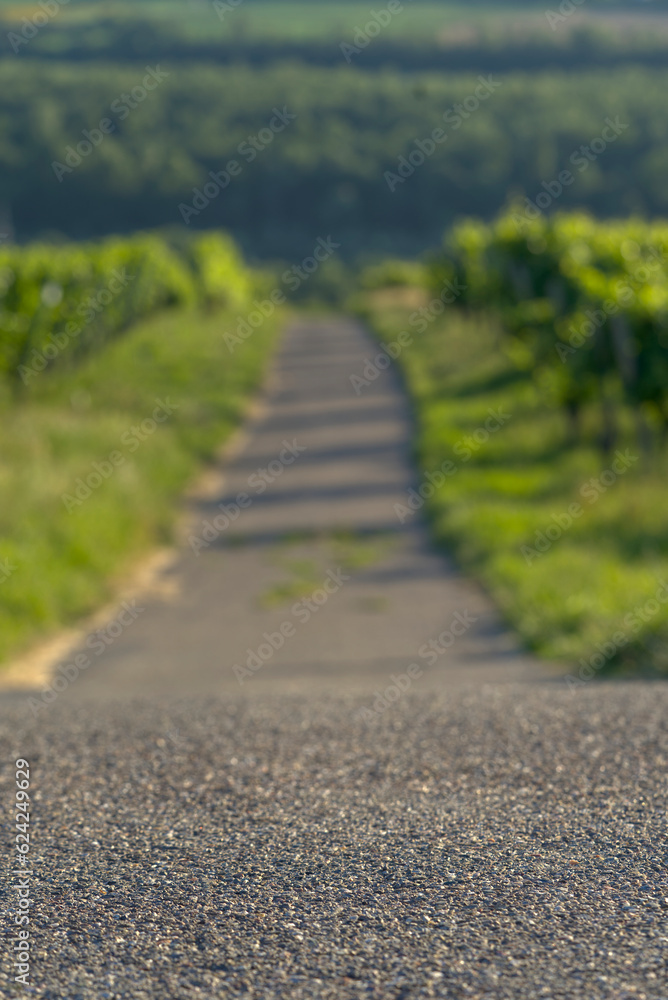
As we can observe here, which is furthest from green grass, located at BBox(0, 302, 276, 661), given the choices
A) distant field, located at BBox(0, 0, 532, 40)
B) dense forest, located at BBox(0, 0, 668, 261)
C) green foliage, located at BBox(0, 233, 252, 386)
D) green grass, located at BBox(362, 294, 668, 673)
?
distant field, located at BBox(0, 0, 532, 40)

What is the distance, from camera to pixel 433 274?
1387 inches

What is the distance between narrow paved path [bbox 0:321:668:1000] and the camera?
102 inches

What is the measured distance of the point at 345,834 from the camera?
3385 millimetres

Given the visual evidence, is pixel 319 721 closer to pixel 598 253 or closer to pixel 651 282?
pixel 651 282

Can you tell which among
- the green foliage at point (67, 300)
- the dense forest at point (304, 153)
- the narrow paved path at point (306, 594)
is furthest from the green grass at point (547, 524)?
the dense forest at point (304, 153)

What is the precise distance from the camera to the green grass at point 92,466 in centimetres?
893

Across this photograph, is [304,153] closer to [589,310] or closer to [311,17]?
[311,17]

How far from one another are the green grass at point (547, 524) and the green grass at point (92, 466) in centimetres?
278

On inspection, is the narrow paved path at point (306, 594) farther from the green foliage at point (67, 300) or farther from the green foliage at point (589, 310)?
the green foliage at point (67, 300)

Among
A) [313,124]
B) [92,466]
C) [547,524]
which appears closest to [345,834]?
[547,524]

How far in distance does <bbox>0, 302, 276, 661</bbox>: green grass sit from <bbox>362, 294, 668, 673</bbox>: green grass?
9.12 ft

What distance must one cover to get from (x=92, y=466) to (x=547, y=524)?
4713mm

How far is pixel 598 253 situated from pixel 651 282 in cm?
281

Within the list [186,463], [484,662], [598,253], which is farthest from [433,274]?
[484,662]
